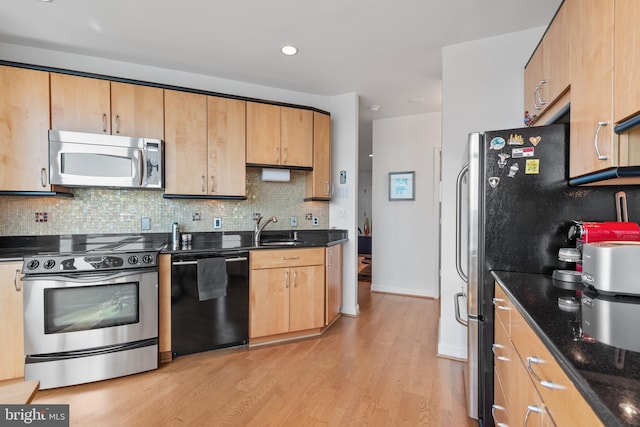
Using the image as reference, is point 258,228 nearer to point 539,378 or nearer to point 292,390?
point 292,390

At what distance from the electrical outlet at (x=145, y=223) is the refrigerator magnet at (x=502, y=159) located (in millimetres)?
2958

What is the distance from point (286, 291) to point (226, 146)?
1.54 m

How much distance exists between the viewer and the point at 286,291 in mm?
2838

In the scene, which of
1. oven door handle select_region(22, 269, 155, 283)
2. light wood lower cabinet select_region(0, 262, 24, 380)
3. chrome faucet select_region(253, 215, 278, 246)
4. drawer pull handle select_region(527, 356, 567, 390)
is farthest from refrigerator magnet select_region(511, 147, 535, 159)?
light wood lower cabinet select_region(0, 262, 24, 380)

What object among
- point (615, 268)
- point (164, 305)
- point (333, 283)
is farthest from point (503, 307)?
point (164, 305)

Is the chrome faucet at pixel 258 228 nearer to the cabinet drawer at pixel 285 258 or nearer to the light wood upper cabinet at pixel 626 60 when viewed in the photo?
the cabinet drawer at pixel 285 258

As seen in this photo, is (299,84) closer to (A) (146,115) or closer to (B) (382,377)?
(A) (146,115)

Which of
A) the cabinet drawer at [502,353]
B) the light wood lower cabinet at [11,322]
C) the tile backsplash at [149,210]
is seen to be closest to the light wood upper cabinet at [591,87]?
the cabinet drawer at [502,353]

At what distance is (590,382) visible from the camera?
0.59 metres

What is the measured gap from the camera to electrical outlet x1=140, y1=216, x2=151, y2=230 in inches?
113

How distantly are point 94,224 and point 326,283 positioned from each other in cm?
224

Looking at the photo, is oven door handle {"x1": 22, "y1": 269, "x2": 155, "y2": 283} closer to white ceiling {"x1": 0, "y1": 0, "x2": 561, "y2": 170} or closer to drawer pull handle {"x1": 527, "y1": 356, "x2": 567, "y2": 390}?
white ceiling {"x1": 0, "y1": 0, "x2": 561, "y2": 170}

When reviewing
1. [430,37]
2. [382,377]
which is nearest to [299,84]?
[430,37]

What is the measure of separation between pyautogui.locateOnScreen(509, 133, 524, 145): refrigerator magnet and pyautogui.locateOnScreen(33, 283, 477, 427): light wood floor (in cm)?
163
